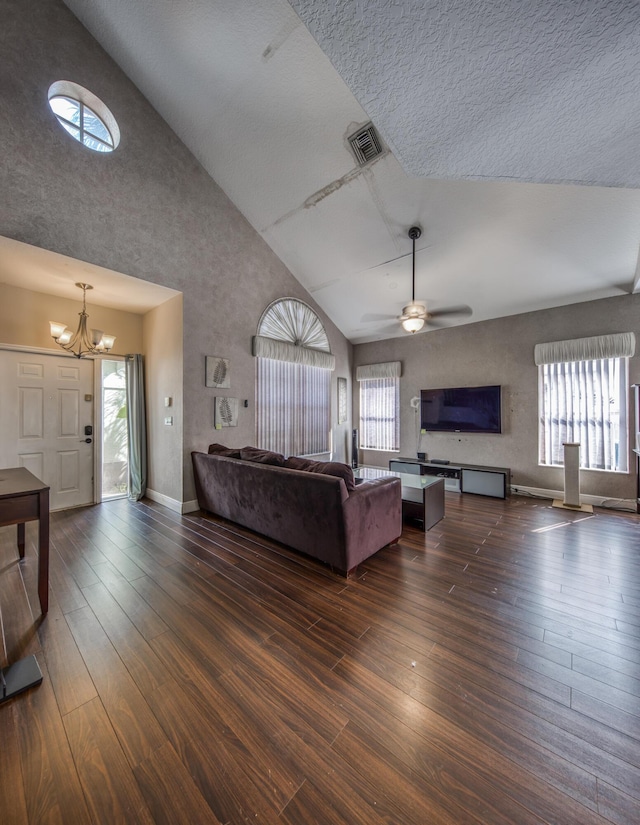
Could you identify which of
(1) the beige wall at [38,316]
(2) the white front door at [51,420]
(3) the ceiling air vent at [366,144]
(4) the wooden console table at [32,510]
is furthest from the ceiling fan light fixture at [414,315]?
(2) the white front door at [51,420]

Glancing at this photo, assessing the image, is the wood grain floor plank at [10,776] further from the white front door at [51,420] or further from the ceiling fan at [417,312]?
the ceiling fan at [417,312]

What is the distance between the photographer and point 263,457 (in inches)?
122

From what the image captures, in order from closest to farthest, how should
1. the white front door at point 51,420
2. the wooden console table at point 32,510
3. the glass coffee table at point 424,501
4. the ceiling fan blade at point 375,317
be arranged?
the wooden console table at point 32,510 → the glass coffee table at point 424,501 → the white front door at point 51,420 → the ceiling fan blade at point 375,317

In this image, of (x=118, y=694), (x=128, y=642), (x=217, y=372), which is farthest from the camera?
(x=217, y=372)

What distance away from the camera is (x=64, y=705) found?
52.7 inches

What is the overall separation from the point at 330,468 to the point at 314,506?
332mm

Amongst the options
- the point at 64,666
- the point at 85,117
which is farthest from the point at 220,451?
the point at 85,117

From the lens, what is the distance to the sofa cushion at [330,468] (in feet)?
8.11

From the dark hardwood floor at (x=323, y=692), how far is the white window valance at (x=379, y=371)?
4.05m

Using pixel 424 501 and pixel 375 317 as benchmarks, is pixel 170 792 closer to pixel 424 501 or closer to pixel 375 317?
pixel 424 501

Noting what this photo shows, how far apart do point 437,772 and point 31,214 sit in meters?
4.74

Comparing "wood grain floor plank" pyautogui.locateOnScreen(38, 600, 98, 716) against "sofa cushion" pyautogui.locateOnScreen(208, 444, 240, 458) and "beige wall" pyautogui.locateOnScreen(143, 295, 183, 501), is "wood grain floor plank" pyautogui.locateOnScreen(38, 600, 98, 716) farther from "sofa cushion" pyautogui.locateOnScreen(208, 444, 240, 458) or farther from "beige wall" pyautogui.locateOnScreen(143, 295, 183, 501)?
"beige wall" pyautogui.locateOnScreen(143, 295, 183, 501)

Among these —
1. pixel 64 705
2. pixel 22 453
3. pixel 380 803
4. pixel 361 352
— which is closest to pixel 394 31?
pixel 380 803

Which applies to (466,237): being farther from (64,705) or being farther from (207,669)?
(64,705)
